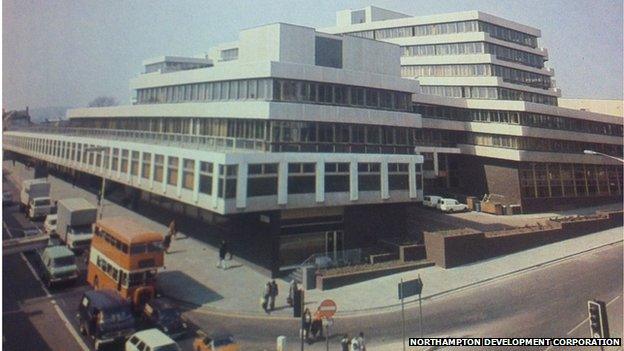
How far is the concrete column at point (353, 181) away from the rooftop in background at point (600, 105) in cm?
4302

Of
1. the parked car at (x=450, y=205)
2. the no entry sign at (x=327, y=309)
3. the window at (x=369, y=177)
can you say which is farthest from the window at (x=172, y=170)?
the parked car at (x=450, y=205)

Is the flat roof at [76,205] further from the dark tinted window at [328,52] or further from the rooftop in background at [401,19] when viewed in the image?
the rooftop in background at [401,19]

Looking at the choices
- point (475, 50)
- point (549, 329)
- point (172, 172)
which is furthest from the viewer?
point (475, 50)

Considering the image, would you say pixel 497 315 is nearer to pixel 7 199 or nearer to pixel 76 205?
pixel 76 205

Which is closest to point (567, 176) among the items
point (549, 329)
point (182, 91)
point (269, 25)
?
point (549, 329)

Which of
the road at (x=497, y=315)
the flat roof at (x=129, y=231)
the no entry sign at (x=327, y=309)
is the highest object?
the flat roof at (x=129, y=231)

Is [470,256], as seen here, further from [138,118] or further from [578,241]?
[138,118]

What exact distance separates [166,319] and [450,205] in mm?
28600

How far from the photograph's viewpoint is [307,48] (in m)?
23.9

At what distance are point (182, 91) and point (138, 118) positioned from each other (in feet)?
22.2

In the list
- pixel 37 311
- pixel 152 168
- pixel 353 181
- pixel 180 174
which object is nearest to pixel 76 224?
pixel 152 168

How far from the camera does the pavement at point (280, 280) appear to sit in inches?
717

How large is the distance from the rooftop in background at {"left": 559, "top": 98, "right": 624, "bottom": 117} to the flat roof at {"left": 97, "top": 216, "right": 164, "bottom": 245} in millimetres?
54939

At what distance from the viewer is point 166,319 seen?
49.1ft
